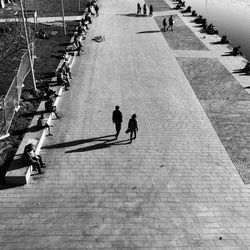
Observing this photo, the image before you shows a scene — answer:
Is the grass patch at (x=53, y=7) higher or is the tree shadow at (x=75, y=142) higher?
the grass patch at (x=53, y=7)

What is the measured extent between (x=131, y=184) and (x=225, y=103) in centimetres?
836

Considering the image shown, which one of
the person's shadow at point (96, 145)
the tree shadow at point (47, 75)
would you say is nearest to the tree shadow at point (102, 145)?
the person's shadow at point (96, 145)

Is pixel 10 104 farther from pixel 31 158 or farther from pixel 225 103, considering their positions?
pixel 225 103

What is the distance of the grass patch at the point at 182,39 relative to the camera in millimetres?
26222

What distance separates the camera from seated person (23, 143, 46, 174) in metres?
11.6

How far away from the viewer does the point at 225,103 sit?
57.0 feet

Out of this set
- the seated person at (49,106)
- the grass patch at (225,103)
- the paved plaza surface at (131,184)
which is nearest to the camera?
the paved plaza surface at (131,184)

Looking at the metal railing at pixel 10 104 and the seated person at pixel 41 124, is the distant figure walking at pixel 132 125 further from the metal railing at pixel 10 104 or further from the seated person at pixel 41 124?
the metal railing at pixel 10 104

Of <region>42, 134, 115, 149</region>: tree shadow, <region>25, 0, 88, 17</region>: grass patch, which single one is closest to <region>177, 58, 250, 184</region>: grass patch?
<region>42, 134, 115, 149</region>: tree shadow

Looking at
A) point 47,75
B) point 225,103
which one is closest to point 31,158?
point 47,75

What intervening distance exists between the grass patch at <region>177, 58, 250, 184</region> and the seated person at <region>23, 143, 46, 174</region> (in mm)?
7339

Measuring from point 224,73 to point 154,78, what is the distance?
15.4ft

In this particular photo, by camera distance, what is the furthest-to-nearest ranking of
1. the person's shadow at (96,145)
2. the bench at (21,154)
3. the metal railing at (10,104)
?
the metal railing at (10,104), the person's shadow at (96,145), the bench at (21,154)

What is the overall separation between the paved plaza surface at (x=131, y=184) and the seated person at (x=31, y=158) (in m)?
0.44
